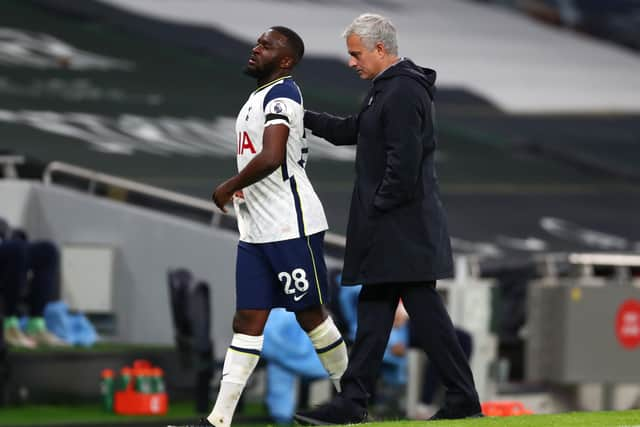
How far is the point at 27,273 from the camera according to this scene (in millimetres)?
9500

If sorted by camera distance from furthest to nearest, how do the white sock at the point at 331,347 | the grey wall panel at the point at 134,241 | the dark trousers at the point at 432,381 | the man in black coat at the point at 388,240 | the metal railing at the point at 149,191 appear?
1. the metal railing at the point at 149,191
2. the grey wall panel at the point at 134,241
3. the dark trousers at the point at 432,381
4. the white sock at the point at 331,347
5. the man in black coat at the point at 388,240

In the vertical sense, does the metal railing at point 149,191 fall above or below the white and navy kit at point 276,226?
above

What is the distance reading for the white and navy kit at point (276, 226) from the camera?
5484mm

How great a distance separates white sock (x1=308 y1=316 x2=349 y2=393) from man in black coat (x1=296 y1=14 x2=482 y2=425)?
124mm

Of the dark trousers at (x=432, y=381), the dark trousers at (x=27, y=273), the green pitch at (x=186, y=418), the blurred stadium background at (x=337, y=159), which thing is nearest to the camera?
the green pitch at (x=186, y=418)

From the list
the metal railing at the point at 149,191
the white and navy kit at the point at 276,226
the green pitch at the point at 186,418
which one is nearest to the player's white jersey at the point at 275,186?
the white and navy kit at the point at 276,226

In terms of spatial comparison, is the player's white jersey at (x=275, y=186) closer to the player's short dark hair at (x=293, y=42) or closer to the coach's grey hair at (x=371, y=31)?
the player's short dark hair at (x=293, y=42)

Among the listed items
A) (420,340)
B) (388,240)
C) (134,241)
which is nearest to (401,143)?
(388,240)

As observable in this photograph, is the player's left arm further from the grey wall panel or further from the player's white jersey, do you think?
the grey wall panel

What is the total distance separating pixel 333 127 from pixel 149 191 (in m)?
5.33

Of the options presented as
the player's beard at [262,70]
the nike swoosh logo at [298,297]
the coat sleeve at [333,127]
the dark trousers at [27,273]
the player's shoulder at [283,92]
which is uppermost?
the player's beard at [262,70]

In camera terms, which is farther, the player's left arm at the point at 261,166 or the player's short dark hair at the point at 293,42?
the player's short dark hair at the point at 293,42

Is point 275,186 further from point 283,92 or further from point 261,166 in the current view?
point 283,92

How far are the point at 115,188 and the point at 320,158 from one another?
11.4ft
